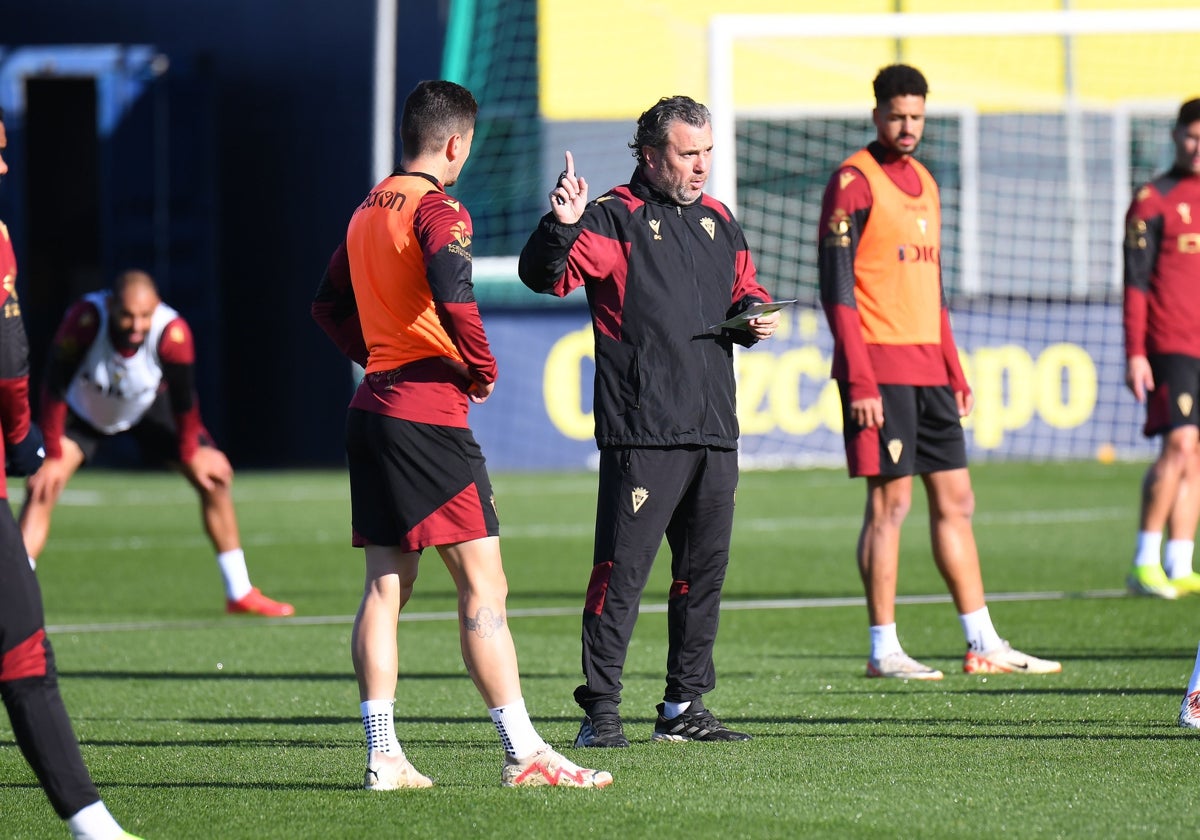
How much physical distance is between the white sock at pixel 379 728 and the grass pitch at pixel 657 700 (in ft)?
0.49

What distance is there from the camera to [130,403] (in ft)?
34.0

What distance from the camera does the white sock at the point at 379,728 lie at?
17.5 ft

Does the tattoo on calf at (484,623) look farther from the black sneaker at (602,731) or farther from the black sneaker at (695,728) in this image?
the black sneaker at (695,728)

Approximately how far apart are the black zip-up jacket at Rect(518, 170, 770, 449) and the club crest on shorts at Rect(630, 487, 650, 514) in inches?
5.9

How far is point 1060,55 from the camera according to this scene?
2367cm

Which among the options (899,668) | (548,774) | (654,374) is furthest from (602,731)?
(899,668)

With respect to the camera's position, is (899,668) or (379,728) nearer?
(379,728)

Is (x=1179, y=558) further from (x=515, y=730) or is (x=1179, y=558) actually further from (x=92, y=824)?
(x=92, y=824)

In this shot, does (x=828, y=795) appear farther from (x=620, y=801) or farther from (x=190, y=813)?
(x=190, y=813)

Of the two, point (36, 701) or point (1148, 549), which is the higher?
point (36, 701)

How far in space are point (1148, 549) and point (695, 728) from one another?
4.65 meters

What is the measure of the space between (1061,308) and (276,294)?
1199 centimetres

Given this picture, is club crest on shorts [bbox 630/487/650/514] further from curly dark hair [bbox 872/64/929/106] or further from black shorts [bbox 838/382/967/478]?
curly dark hair [bbox 872/64/929/106]

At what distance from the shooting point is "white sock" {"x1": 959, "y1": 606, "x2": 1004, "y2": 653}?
24.5 ft
